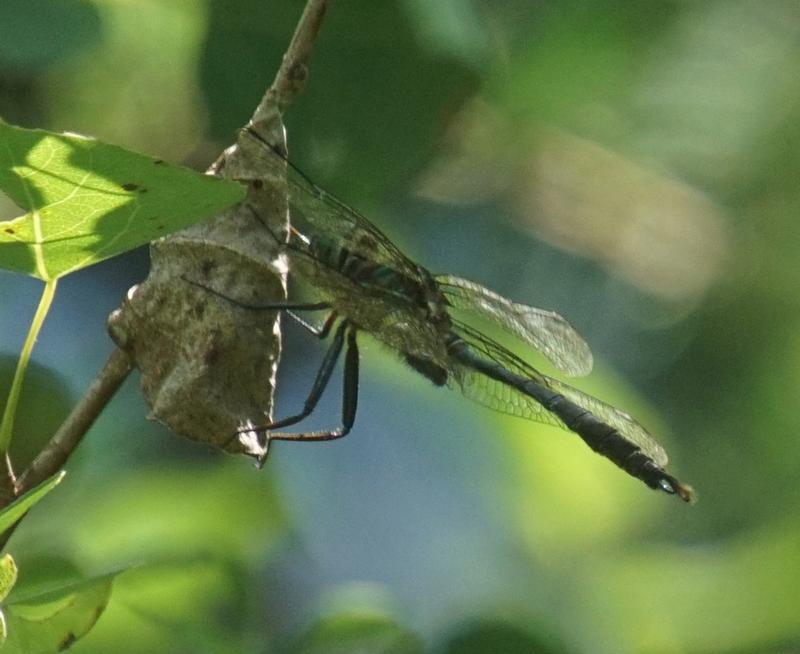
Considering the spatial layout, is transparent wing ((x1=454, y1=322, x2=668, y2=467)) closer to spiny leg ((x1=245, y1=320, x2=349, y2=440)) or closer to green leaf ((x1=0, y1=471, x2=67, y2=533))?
spiny leg ((x1=245, y1=320, x2=349, y2=440))

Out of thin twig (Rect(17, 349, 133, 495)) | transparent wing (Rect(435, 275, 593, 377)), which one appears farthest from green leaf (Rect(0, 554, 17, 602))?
transparent wing (Rect(435, 275, 593, 377))

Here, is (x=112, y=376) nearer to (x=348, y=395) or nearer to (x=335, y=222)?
(x=335, y=222)

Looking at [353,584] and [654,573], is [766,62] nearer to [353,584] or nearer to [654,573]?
[654,573]

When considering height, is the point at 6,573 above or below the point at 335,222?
below

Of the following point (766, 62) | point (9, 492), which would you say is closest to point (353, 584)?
point (9, 492)

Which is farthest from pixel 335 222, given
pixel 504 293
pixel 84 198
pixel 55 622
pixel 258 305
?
pixel 504 293

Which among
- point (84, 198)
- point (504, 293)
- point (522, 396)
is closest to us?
point (84, 198)
